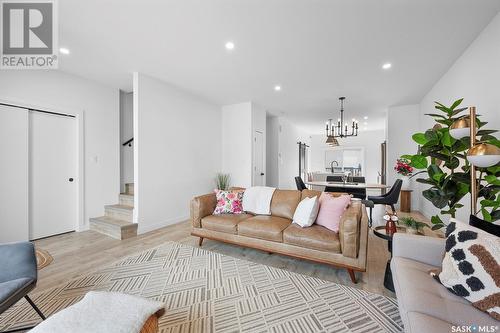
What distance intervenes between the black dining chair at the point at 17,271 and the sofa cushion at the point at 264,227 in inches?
73.7

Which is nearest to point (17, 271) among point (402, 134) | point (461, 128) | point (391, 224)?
point (391, 224)

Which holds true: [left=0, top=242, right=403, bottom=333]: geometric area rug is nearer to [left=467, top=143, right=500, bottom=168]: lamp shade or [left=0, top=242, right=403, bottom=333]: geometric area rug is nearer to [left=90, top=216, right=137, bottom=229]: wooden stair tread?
[left=90, top=216, right=137, bottom=229]: wooden stair tread

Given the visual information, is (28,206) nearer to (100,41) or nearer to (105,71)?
(105,71)

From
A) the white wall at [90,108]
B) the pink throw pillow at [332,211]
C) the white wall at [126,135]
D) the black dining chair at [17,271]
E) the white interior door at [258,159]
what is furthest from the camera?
the white interior door at [258,159]

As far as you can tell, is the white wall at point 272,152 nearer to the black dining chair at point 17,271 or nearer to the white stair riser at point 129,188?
the white stair riser at point 129,188

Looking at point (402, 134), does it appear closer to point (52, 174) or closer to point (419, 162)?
point (419, 162)

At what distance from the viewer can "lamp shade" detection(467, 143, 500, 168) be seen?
1.46 metres

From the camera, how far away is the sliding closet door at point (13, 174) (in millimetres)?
2928

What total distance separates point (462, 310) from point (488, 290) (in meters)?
0.17

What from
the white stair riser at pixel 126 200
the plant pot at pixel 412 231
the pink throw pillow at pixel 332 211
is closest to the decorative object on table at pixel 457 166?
the plant pot at pixel 412 231

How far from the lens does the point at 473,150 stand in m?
1.54

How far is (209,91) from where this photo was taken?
4.47 m

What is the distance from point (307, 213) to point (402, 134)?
458cm

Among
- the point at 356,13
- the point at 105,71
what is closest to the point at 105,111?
the point at 105,71
